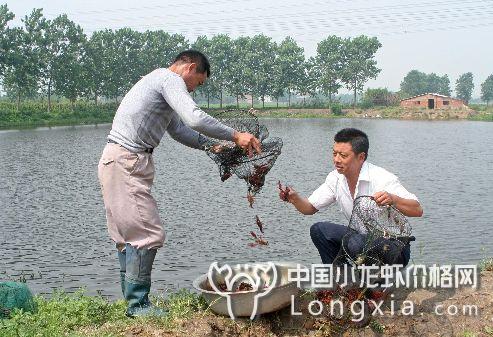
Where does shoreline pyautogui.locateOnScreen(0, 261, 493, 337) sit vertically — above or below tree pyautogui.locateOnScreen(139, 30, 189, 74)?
below

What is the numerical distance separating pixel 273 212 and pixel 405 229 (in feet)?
32.9

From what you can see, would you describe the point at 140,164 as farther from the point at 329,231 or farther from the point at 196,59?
the point at 329,231

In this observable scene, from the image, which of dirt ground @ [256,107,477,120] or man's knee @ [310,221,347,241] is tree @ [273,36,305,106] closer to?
dirt ground @ [256,107,477,120]

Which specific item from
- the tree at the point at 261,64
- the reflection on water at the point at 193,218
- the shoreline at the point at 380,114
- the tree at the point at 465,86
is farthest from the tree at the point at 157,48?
the tree at the point at 465,86

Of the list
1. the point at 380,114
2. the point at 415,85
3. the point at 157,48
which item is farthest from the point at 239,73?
the point at 415,85

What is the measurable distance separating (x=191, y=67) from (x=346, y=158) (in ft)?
5.43

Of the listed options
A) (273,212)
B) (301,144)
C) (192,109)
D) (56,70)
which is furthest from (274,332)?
(56,70)

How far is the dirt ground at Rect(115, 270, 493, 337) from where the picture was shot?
198 inches

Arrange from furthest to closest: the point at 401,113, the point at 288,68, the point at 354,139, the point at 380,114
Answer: the point at 288,68 → the point at 380,114 → the point at 401,113 → the point at 354,139

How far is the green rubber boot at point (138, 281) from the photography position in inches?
205

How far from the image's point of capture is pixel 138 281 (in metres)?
5.24

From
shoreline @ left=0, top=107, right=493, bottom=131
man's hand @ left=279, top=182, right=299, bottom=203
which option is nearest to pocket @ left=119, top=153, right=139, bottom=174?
man's hand @ left=279, top=182, right=299, bottom=203

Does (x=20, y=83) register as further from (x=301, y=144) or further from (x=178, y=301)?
(x=178, y=301)

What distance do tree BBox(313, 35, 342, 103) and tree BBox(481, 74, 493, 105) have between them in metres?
69.1
